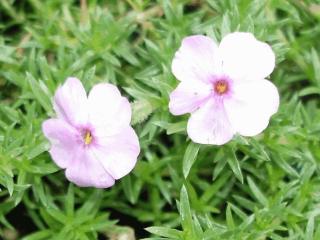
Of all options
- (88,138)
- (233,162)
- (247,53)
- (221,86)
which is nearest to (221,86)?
(221,86)

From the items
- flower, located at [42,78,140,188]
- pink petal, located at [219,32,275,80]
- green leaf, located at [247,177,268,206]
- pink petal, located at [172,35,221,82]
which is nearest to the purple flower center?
flower, located at [42,78,140,188]

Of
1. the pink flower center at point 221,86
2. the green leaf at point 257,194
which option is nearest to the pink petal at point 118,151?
the pink flower center at point 221,86

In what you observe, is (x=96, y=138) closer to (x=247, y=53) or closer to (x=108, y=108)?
(x=108, y=108)

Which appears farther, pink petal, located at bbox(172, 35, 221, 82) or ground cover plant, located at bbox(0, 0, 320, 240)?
ground cover plant, located at bbox(0, 0, 320, 240)

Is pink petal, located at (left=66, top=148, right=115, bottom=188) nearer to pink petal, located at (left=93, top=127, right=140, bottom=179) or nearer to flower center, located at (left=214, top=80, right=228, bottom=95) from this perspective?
pink petal, located at (left=93, top=127, right=140, bottom=179)

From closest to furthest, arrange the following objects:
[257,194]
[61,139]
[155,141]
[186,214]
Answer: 1. [61,139]
2. [186,214]
3. [257,194]
4. [155,141]
